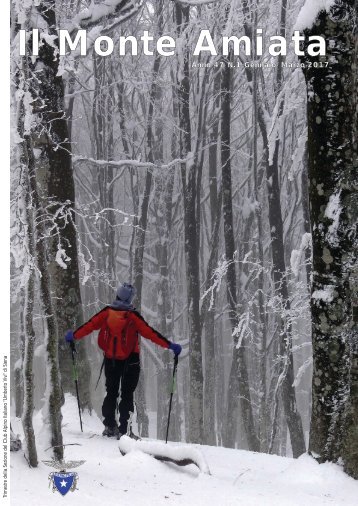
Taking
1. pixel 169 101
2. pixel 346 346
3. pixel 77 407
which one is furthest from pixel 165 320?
pixel 346 346

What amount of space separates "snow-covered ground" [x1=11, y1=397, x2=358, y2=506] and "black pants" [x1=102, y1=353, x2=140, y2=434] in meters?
0.74

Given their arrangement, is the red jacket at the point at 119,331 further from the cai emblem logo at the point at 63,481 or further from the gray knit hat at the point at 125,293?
the cai emblem logo at the point at 63,481

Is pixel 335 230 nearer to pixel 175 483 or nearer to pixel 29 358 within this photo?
pixel 175 483

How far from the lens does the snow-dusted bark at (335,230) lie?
498cm

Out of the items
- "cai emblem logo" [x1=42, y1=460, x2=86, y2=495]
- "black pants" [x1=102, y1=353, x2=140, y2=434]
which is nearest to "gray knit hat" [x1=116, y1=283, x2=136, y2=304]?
"black pants" [x1=102, y1=353, x2=140, y2=434]

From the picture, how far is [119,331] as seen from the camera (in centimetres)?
664

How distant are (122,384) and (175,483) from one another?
2.22 m

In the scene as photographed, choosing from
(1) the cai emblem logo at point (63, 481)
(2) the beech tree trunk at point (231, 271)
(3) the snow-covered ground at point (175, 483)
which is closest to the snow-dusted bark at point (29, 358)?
(3) the snow-covered ground at point (175, 483)

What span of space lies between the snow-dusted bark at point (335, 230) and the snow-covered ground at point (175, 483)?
0.27 meters

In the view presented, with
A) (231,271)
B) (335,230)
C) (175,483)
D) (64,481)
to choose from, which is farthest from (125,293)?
(231,271)

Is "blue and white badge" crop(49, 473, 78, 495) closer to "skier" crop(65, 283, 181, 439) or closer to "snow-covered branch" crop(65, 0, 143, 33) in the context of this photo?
"skier" crop(65, 283, 181, 439)

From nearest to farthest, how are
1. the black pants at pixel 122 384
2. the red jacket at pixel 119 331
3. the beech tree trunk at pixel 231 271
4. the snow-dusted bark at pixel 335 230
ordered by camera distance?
the snow-dusted bark at pixel 335 230
the red jacket at pixel 119 331
the black pants at pixel 122 384
the beech tree trunk at pixel 231 271

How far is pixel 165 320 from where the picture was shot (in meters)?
17.8

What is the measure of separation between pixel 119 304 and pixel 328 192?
8.82 ft
